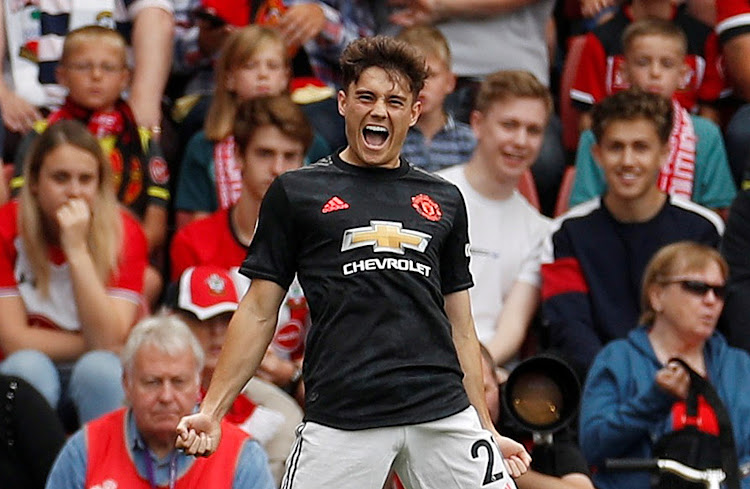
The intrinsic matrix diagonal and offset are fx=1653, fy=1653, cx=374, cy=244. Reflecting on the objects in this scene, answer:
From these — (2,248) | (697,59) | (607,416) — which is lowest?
(607,416)

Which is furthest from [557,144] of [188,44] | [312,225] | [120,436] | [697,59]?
[312,225]

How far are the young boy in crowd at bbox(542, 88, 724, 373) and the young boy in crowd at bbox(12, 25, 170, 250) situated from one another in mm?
1780

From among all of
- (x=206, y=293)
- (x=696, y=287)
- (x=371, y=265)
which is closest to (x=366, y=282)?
(x=371, y=265)

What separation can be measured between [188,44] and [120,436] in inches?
125

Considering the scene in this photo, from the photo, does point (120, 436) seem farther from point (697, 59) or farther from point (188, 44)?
point (697, 59)

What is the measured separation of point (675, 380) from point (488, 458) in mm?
1671

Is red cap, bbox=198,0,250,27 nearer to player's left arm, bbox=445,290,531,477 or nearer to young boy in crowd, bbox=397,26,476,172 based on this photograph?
young boy in crowd, bbox=397,26,476,172

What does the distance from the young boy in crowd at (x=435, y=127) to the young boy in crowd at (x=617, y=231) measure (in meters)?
0.69

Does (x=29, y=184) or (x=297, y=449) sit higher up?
(x=29, y=184)

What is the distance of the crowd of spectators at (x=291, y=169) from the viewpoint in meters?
6.12

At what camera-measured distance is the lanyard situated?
5.51 meters

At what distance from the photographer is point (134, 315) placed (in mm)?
6707

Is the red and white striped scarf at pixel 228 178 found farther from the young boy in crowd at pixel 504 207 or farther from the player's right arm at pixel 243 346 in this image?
the player's right arm at pixel 243 346

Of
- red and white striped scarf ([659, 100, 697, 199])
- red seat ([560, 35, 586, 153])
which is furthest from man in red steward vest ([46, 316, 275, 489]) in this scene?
red seat ([560, 35, 586, 153])
